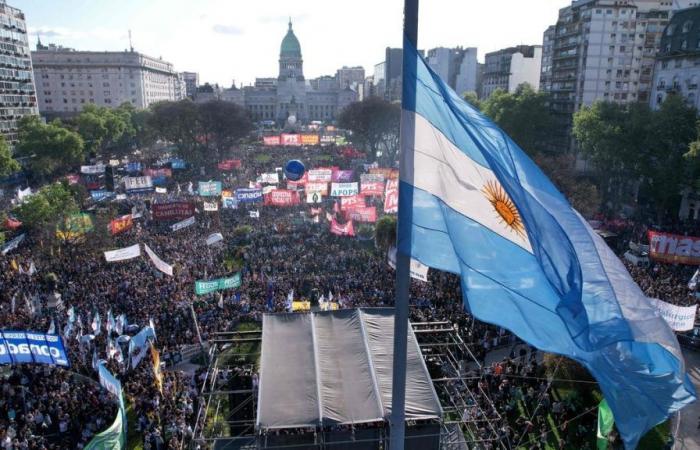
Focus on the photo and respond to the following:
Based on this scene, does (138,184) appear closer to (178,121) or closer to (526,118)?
(178,121)

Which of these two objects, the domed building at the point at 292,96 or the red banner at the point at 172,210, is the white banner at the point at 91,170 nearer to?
the red banner at the point at 172,210

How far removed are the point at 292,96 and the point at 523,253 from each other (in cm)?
14662

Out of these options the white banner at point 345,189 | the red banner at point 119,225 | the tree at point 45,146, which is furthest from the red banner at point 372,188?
the tree at point 45,146

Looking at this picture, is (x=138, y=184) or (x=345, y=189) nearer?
(x=345, y=189)

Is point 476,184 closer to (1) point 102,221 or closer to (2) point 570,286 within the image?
(2) point 570,286

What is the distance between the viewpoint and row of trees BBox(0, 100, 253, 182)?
175ft

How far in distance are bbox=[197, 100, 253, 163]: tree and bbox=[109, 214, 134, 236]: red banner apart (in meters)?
34.7

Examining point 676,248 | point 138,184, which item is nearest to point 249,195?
point 138,184

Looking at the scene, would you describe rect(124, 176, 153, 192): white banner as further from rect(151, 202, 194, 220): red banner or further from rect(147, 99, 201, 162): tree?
rect(147, 99, 201, 162): tree

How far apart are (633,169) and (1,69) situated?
6308 cm

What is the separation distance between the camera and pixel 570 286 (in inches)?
215

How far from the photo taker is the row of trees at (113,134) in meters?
53.3

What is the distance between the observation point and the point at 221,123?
62719mm

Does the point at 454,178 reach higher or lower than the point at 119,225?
higher
